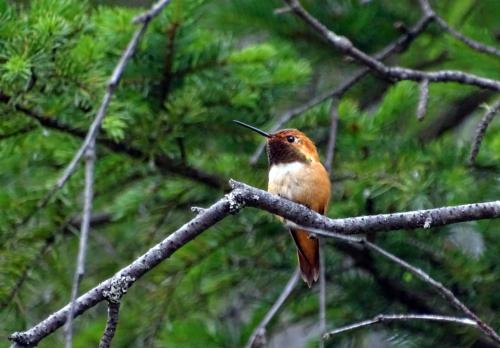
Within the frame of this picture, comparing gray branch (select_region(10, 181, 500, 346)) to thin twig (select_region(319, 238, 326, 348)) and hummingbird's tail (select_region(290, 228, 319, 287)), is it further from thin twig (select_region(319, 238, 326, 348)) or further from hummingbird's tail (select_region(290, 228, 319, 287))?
hummingbird's tail (select_region(290, 228, 319, 287))

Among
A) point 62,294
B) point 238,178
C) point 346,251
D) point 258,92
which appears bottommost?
point 62,294

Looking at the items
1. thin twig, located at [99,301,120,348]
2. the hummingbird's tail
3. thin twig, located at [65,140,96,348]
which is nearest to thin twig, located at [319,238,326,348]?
the hummingbird's tail

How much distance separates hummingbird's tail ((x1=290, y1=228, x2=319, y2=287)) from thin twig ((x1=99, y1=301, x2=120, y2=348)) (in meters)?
1.59

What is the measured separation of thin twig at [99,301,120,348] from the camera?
263 cm

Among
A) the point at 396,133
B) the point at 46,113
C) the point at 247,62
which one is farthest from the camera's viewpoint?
the point at 396,133

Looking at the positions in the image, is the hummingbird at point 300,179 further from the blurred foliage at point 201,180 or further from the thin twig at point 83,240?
the thin twig at point 83,240

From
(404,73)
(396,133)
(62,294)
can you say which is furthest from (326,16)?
(62,294)

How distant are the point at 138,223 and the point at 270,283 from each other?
730 millimetres

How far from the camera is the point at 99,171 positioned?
4.34 m

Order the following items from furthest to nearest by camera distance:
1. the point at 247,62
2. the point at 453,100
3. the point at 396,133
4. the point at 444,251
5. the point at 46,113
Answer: the point at 453,100 < the point at 396,133 < the point at 444,251 < the point at 247,62 < the point at 46,113

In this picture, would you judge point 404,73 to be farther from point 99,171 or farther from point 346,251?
point 99,171

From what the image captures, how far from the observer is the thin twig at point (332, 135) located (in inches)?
168

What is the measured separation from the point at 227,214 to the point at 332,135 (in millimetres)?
1626

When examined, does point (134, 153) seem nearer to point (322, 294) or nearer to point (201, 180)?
point (201, 180)
